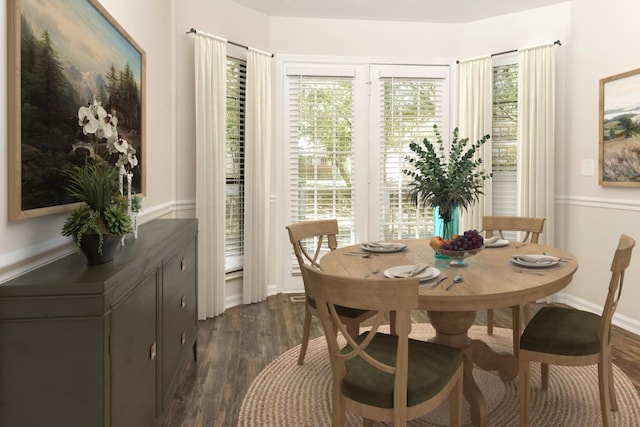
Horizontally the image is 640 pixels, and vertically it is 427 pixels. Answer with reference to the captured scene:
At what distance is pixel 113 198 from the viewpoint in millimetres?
1777

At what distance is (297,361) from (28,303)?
2046 mm

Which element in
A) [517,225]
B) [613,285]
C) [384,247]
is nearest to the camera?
[613,285]

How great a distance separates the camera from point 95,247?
1507 mm

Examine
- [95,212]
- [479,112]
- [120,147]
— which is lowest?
[95,212]

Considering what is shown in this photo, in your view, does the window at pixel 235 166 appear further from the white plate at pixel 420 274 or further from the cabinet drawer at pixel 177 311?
the white plate at pixel 420 274

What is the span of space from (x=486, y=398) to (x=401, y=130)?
10.1ft

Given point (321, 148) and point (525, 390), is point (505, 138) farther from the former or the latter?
point (525, 390)

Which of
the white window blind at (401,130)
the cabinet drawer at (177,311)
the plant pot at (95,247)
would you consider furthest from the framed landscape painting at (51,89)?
the white window blind at (401,130)

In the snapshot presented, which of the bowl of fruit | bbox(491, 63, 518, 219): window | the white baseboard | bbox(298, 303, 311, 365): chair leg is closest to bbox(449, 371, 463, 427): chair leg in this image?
the bowl of fruit

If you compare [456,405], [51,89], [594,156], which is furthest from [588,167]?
[51,89]

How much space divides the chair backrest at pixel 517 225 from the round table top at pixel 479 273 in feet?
1.49

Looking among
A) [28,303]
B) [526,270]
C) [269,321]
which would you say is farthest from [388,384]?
[269,321]

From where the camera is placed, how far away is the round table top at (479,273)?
1.76 metres

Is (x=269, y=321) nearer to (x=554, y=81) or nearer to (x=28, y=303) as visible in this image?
(x=28, y=303)
